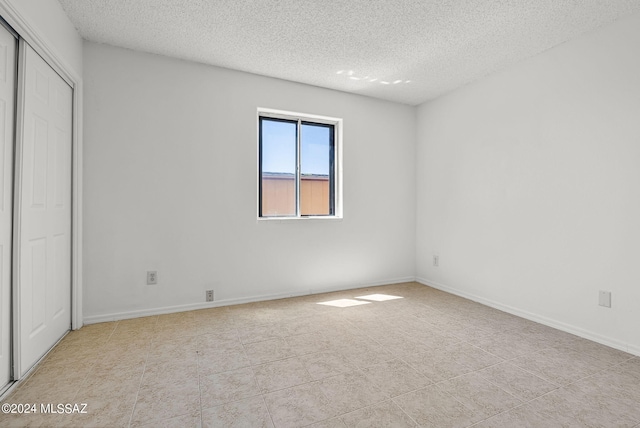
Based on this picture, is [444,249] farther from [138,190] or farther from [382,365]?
[138,190]

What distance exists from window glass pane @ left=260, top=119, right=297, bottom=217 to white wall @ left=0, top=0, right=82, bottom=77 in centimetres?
177

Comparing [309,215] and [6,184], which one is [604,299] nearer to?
[309,215]

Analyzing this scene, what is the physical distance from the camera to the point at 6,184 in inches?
68.7

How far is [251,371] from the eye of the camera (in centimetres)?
193

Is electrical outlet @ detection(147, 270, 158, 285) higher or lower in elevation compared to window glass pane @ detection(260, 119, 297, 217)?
lower

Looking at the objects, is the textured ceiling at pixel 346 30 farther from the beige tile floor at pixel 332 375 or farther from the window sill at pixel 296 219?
the beige tile floor at pixel 332 375

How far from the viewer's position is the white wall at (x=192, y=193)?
2.75m

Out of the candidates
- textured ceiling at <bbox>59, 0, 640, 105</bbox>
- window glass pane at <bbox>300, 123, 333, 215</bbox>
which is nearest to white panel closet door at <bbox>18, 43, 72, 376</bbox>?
textured ceiling at <bbox>59, 0, 640, 105</bbox>

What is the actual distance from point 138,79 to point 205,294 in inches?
88.5

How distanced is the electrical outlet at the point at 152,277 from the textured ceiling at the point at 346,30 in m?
2.17

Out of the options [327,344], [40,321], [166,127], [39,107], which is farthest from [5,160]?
[327,344]

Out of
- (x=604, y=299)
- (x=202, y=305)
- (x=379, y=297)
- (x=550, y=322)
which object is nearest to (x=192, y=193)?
(x=202, y=305)

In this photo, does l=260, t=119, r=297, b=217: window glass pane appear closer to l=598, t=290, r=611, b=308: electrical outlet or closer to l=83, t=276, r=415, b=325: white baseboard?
l=83, t=276, r=415, b=325: white baseboard

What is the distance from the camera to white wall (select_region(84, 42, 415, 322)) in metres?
2.75
